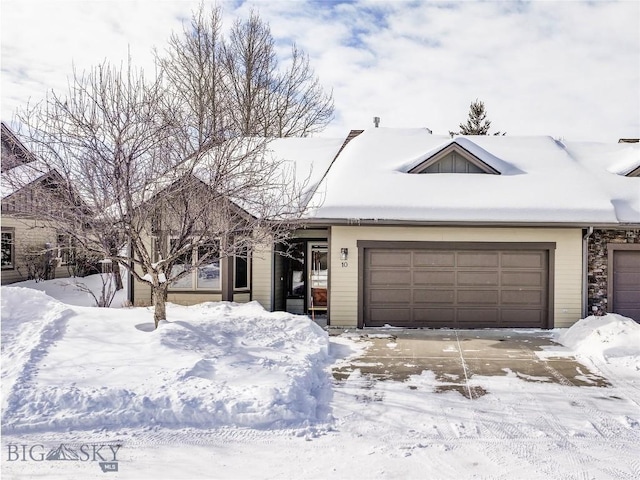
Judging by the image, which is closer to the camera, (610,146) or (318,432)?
(318,432)

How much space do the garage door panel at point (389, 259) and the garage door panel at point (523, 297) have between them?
2.48 metres

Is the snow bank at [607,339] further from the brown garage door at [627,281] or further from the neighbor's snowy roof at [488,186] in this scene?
the neighbor's snowy roof at [488,186]

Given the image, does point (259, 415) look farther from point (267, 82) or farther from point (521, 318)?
point (267, 82)

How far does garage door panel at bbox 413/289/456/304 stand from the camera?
11734 millimetres

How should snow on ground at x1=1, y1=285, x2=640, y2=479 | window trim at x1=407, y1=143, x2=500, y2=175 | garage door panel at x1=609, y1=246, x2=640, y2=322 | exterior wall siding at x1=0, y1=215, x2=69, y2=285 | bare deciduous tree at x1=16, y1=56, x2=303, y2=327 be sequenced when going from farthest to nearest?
exterior wall siding at x1=0, y1=215, x2=69, y2=285 → window trim at x1=407, y1=143, x2=500, y2=175 → garage door panel at x1=609, y1=246, x2=640, y2=322 → bare deciduous tree at x1=16, y1=56, x2=303, y2=327 → snow on ground at x1=1, y1=285, x2=640, y2=479

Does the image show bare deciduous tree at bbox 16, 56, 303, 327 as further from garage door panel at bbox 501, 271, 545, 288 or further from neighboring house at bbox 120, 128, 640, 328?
garage door panel at bbox 501, 271, 545, 288

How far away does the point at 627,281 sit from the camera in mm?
11984

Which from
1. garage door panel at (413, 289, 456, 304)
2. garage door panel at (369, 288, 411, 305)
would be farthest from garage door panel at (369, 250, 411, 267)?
garage door panel at (413, 289, 456, 304)

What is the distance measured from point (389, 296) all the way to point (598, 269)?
17.0 feet

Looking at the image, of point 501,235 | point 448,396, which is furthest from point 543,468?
point 501,235

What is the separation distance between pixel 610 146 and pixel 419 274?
9320mm

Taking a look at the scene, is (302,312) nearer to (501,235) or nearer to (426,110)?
(501,235)

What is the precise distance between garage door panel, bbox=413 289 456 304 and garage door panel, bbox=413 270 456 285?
20cm

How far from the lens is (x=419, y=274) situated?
11758mm
